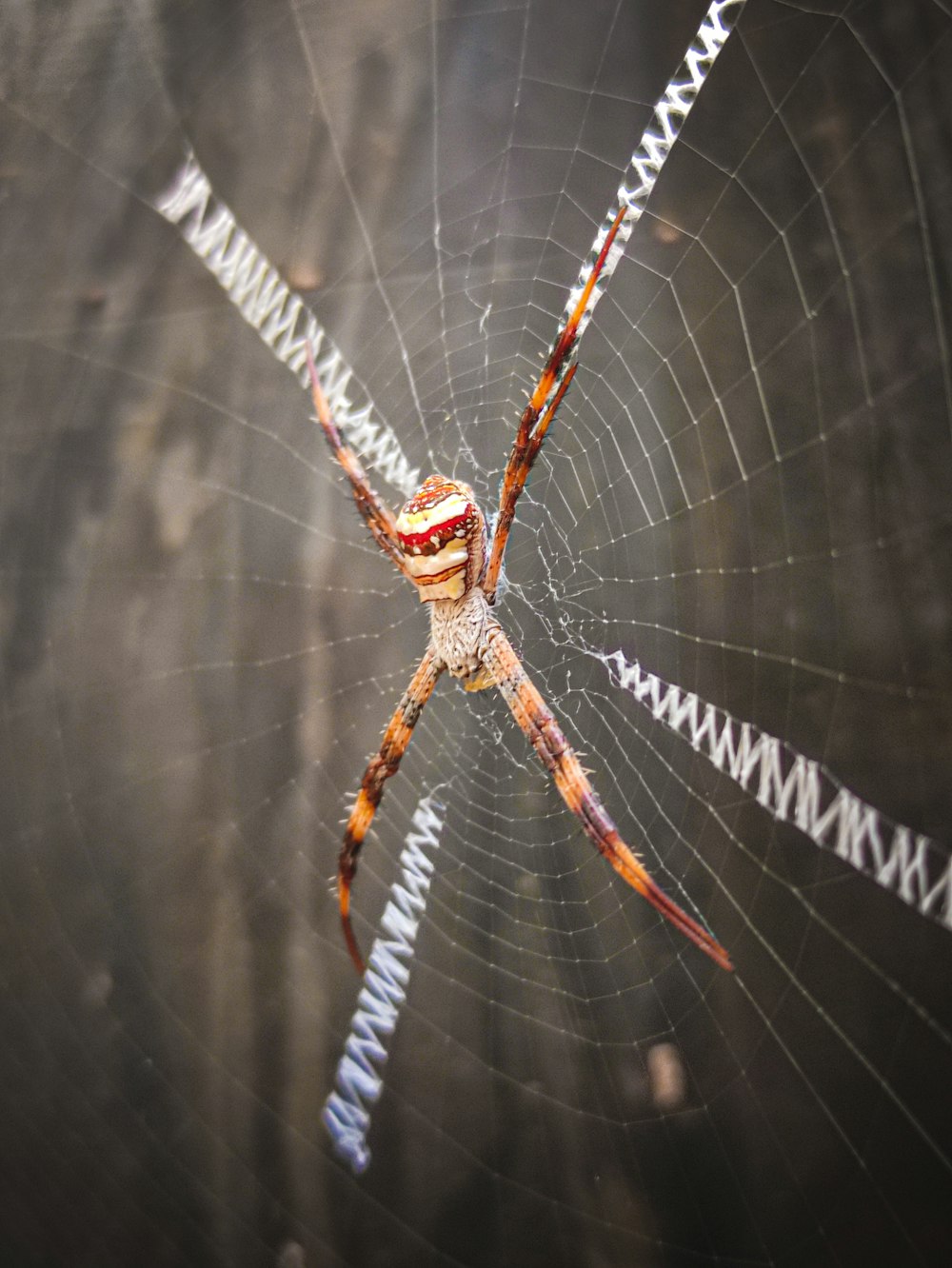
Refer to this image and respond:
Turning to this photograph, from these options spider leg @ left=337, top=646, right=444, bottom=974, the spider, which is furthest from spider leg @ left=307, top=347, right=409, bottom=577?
spider leg @ left=337, top=646, right=444, bottom=974

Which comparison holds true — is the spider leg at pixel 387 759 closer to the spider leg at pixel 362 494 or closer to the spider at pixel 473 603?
the spider at pixel 473 603

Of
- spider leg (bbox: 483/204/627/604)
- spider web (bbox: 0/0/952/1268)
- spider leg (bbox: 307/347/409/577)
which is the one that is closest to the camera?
spider web (bbox: 0/0/952/1268)

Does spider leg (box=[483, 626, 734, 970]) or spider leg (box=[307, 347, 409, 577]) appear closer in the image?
spider leg (box=[483, 626, 734, 970])

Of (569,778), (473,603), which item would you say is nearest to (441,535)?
(473,603)

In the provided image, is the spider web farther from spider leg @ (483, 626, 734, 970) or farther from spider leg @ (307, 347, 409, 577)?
spider leg @ (307, 347, 409, 577)

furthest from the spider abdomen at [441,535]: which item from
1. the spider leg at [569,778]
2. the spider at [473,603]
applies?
the spider leg at [569,778]

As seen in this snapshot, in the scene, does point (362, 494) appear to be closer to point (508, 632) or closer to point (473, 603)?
point (473, 603)
